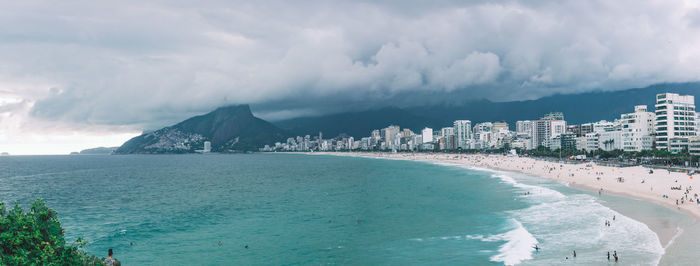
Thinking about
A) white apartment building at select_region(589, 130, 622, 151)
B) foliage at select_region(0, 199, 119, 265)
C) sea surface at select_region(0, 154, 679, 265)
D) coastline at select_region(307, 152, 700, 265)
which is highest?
white apartment building at select_region(589, 130, 622, 151)

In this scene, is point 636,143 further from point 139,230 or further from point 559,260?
point 139,230

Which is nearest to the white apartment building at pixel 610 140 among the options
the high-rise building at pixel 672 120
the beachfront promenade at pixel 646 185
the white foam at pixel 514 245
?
the high-rise building at pixel 672 120

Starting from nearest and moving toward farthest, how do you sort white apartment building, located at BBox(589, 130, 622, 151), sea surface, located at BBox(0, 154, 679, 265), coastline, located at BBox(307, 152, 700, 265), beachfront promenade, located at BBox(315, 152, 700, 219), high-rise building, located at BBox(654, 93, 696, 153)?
sea surface, located at BBox(0, 154, 679, 265)
coastline, located at BBox(307, 152, 700, 265)
beachfront promenade, located at BBox(315, 152, 700, 219)
high-rise building, located at BBox(654, 93, 696, 153)
white apartment building, located at BBox(589, 130, 622, 151)

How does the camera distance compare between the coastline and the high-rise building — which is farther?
the high-rise building

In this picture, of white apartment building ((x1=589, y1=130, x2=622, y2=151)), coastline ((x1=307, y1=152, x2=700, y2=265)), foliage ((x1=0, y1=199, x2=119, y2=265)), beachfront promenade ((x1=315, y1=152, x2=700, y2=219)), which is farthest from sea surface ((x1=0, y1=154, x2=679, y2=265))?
white apartment building ((x1=589, y1=130, x2=622, y2=151))

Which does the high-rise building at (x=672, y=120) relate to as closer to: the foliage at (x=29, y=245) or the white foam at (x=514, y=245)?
the white foam at (x=514, y=245)

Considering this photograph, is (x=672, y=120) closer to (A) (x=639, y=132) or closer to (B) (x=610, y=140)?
(A) (x=639, y=132)

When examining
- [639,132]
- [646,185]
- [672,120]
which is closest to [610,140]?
[639,132]

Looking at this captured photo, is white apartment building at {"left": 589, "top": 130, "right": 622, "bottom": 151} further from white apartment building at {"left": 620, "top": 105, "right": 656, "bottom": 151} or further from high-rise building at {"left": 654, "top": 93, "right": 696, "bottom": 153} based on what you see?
high-rise building at {"left": 654, "top": 93, "right": 696, "bottom": 153}
